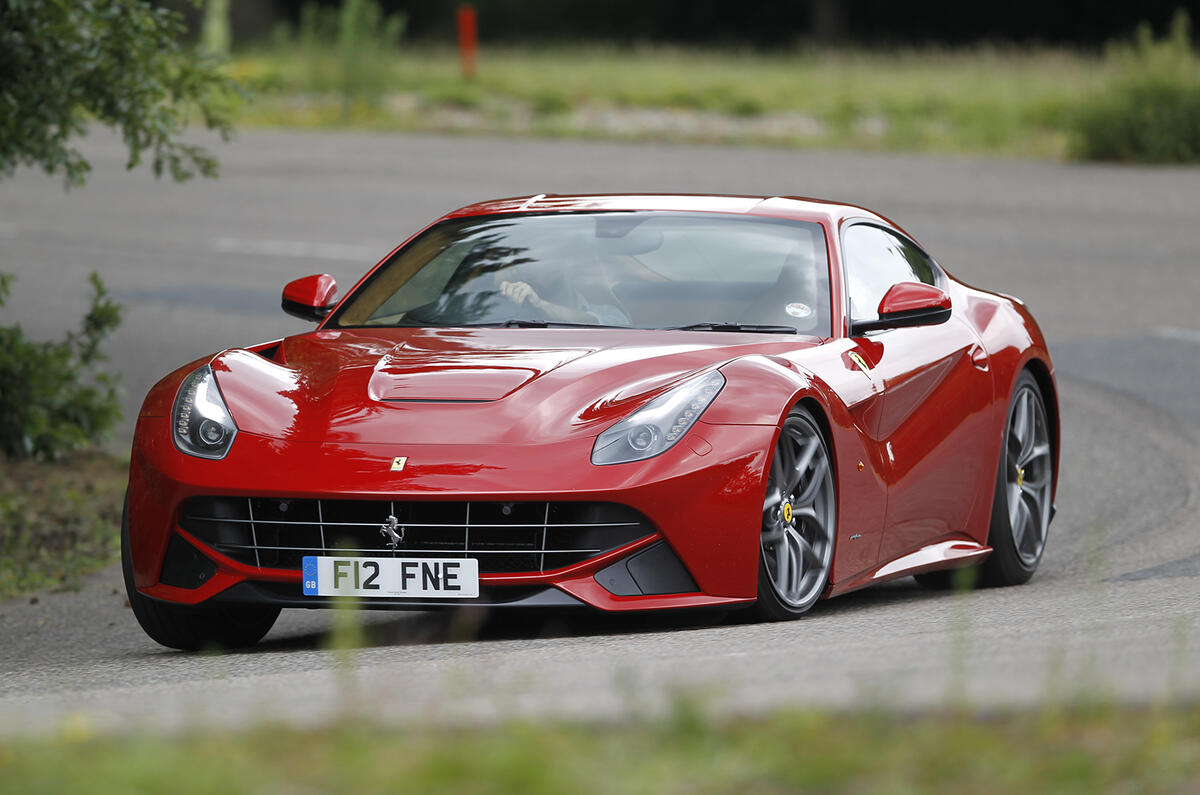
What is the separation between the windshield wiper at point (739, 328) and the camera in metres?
6.05

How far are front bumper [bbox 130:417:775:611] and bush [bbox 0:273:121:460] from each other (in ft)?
14.1

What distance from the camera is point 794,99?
87.9 feet

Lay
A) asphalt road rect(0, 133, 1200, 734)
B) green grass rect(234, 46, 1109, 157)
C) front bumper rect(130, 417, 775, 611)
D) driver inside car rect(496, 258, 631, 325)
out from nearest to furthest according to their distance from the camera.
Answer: asphalt road rect(0, 133, 1200, 734)
front bumper rect(130, 417, 775, 611)
driver inside car rect(496, 258, 631, 325)
green grass rect(234, 46, 1109, 157)

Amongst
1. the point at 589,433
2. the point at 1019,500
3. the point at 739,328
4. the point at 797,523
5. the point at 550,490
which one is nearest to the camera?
the point at 550,490

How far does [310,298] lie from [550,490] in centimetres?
193

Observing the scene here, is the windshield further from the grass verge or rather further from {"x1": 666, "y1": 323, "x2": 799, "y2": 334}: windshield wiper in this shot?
the grass verge

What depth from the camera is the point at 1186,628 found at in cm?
453

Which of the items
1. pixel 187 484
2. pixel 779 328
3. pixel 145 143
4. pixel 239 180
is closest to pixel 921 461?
pixel 779 328

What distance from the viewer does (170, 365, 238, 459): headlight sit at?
5.29 m

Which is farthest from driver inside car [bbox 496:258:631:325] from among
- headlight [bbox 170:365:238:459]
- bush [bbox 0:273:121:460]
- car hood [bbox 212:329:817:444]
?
bush [bbox 0:273:121:460]

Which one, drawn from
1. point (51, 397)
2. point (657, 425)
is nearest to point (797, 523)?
point (657, 425)

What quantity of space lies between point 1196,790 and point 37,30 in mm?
6897

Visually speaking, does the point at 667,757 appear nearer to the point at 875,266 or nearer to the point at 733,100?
the point at 875,266

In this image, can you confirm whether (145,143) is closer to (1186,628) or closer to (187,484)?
(187,484)
